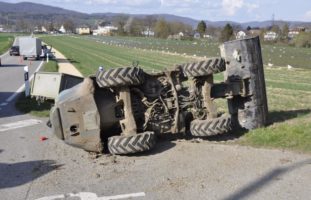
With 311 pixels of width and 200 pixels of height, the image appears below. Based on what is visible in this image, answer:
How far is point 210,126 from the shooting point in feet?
27.1

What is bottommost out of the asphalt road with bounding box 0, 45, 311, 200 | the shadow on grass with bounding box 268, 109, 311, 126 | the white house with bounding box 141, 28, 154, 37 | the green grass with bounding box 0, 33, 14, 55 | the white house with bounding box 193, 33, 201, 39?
the asphalt road with bounding box 0, 45, 311, 200

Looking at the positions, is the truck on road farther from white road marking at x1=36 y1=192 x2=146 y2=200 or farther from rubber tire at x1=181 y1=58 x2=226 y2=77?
white road marking at x1=36 y1=192 x2=146 y2=200

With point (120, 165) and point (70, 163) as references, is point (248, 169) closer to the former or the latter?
point (120, 165)

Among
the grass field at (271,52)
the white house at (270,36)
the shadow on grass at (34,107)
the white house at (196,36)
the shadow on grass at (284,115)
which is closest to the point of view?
the shadow on grass at (284,115)

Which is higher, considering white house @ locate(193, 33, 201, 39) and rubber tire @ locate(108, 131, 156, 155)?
white house @ locate(193, 33, 201, 39)

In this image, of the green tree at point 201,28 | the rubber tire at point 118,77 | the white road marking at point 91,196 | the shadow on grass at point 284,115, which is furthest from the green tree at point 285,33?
the white road marking at point 91,196

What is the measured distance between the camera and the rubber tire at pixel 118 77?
7.85 m

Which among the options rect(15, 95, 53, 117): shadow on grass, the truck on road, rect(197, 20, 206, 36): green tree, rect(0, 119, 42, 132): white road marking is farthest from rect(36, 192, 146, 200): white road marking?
rect(197, 20, 206, 36): green tree

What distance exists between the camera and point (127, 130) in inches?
315

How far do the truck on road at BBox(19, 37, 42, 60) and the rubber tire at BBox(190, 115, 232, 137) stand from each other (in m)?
41.3

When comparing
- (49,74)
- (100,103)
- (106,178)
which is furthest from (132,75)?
(49,74)

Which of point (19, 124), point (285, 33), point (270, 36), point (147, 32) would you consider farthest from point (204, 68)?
point (147, 32)

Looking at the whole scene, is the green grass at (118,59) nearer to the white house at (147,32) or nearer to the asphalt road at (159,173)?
the asphalt road at (159,173)

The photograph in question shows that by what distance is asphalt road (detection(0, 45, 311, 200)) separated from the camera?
6.16 metres
